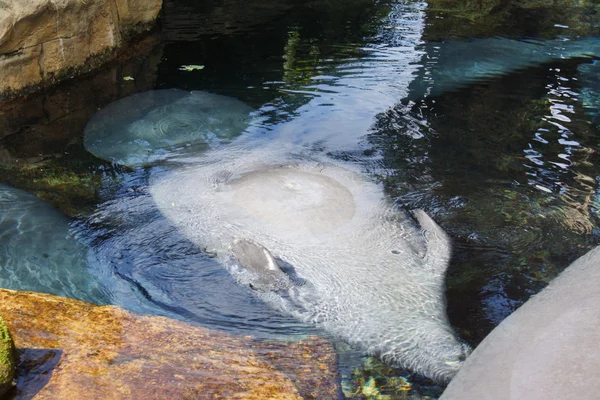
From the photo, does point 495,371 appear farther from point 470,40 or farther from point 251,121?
point 470,40

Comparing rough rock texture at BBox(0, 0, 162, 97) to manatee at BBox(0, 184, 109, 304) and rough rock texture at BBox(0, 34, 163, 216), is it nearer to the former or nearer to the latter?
rough rock texture at BBox(0, 34, 163, 216)

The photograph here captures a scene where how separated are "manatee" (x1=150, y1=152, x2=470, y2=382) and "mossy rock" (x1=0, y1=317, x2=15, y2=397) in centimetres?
172

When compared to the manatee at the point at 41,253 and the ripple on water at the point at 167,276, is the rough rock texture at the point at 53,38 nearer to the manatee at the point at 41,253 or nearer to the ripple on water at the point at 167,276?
the manatee at the point at 41,253

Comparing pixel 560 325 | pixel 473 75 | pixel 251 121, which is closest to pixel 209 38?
pixel 251 121

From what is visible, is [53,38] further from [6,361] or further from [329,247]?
[6,361]

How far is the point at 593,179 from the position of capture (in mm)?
6031

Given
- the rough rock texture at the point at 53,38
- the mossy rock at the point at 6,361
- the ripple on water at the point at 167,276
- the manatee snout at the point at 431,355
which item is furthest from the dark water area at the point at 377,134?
the mossy rock at the point at 6,361

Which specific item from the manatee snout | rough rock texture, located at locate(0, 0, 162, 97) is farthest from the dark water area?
rough rock texture, located at locate(0, 0, 162, 97)

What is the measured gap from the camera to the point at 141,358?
3508 mm

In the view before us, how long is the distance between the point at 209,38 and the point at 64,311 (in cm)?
757

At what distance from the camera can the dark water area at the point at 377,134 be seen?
4574 millimetres

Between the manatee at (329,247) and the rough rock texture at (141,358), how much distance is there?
0.45 meters

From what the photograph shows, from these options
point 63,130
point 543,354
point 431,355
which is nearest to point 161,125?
point 63,130

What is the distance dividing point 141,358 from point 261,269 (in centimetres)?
120
